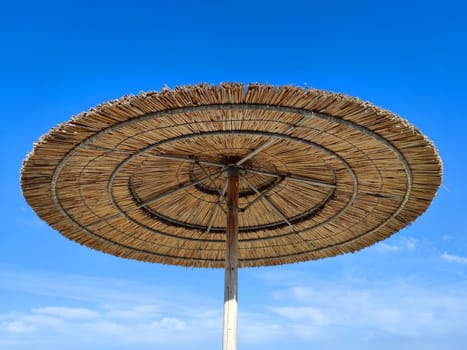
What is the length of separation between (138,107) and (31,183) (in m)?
2.56

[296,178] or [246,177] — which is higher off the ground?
[246,177]

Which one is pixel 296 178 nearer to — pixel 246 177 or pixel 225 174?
pixel 246 177

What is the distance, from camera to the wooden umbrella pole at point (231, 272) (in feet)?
24.0

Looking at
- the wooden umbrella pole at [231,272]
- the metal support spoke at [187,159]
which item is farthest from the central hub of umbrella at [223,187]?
the wooden umbrella pole at [231,272]

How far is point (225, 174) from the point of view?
905 cm

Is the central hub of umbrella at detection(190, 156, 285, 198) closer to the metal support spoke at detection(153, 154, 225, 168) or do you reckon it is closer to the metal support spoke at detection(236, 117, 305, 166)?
the metal support spoke at detection(153, 154, 225, 168)

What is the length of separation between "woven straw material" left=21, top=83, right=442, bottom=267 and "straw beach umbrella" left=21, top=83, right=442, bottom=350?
0.02 m

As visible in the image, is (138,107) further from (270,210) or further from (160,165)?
(270,210)

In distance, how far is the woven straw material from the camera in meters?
6.29

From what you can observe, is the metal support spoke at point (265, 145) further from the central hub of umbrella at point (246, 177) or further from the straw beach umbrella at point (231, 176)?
the central hub of umbrella at point (246, 177)

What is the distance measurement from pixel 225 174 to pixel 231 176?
0.73 metres

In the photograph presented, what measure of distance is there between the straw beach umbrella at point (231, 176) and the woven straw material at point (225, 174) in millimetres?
20

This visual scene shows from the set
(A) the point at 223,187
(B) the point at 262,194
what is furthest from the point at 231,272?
(A) the point at 223,187

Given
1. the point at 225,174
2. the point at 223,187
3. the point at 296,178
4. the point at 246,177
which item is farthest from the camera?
→ the point at 223,187
